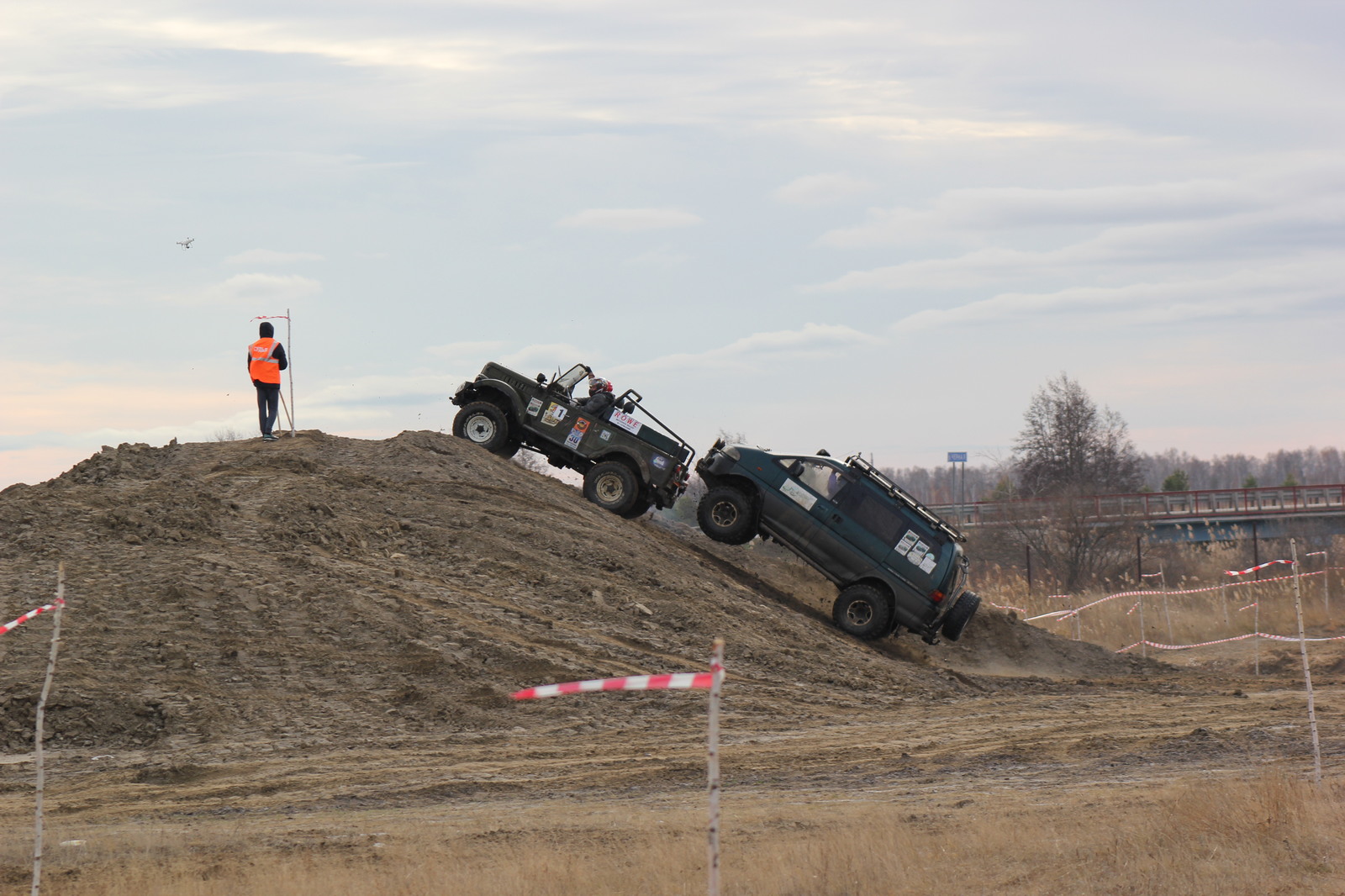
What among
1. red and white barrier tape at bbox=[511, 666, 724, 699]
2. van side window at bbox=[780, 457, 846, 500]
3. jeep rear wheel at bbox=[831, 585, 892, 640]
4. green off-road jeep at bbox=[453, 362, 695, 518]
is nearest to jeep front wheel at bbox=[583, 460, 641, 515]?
green off-road jeep at bbox=[453, 362, 695, 518]

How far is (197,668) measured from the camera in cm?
1287

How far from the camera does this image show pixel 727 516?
1909 centimetres

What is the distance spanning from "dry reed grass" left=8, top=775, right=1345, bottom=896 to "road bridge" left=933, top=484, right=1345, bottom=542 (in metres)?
30.0

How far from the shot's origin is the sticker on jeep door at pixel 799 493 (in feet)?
61.1

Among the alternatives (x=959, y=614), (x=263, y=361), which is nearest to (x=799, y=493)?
(x=959, y=614)

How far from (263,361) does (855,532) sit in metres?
9.31

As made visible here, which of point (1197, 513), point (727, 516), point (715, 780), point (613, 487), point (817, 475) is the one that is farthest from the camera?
point (1197, 513)

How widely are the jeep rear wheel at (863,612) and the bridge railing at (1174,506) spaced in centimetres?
2168

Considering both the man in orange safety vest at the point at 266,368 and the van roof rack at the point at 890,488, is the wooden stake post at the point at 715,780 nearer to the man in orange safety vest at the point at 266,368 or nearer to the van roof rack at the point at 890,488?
the van roof rack at the point at 890,488

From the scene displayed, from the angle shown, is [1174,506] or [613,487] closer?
[613,487]

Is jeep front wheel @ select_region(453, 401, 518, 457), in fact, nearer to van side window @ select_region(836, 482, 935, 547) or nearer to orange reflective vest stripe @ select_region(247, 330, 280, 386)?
orange reflective vest stripe @ select_region(247, 330, 280, 386)

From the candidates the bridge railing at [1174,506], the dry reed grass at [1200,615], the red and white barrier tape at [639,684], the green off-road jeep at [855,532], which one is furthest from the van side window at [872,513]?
the bridge railing at [1174,506]

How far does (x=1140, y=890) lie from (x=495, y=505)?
13.0 meters

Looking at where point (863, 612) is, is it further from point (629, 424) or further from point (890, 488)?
point (629, 424)
